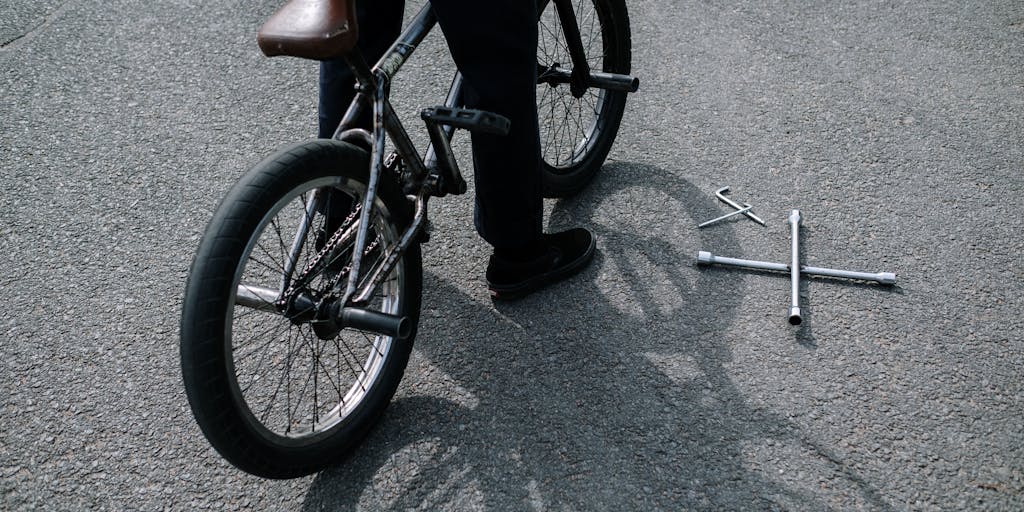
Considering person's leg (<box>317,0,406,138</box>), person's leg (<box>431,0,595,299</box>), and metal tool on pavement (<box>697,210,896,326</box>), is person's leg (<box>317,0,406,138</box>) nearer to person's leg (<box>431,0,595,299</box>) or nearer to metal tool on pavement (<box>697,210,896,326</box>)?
person's leg (<box>431,0,595,299</box>)

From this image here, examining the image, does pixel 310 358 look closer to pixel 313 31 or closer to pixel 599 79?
pixel 313 31

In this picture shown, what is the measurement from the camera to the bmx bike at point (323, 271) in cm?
179

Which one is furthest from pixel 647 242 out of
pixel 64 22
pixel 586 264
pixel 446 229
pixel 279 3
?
pixel 64 22

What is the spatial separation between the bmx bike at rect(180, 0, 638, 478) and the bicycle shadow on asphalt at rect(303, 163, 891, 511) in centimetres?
17

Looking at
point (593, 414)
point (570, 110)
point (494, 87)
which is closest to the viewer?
point (494, 87)

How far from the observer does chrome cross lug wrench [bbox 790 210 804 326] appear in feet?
8.78

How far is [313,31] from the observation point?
1.84m

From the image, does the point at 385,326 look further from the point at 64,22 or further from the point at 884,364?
the point at 64,22

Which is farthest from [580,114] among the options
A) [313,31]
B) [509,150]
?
[313,31]

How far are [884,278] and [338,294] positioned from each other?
72.7 inches

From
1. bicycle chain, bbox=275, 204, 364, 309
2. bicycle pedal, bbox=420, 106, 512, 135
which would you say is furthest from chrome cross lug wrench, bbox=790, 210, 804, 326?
bicycle chain, bbox=275, 204, 364, 309

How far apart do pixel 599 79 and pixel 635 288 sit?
0.79 metres

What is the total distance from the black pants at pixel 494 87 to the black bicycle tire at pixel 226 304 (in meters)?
0.42

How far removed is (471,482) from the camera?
2.22 meters
